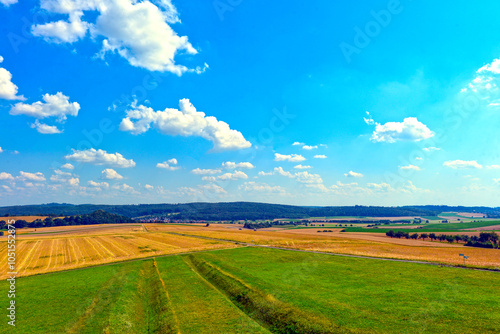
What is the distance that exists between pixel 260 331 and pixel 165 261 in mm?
47494

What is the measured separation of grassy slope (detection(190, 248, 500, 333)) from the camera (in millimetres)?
26625

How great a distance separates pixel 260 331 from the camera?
89.9ft

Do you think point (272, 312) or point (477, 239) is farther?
point (477, 239)

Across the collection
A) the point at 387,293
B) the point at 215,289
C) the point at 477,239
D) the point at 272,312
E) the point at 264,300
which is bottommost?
the point at 477,239

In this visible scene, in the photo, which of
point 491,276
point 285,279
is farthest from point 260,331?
point 491,276

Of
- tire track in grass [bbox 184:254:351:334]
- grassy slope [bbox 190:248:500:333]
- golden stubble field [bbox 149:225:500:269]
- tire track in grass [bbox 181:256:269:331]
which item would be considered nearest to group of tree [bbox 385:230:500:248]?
golden stubble field [bbox 149:225:500:269]

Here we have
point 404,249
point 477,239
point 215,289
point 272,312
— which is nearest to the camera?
point 272,312

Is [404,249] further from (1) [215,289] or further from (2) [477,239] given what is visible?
(1) [215,289]

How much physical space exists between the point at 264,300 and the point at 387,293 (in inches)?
695

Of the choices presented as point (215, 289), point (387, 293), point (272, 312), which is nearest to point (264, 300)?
point (272, 312)

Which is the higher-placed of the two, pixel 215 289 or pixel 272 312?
pixel 272 312

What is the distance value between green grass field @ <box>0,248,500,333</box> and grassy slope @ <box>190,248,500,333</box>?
4.5 inches

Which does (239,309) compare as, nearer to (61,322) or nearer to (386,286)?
(61,322)

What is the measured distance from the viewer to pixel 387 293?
36.3m
